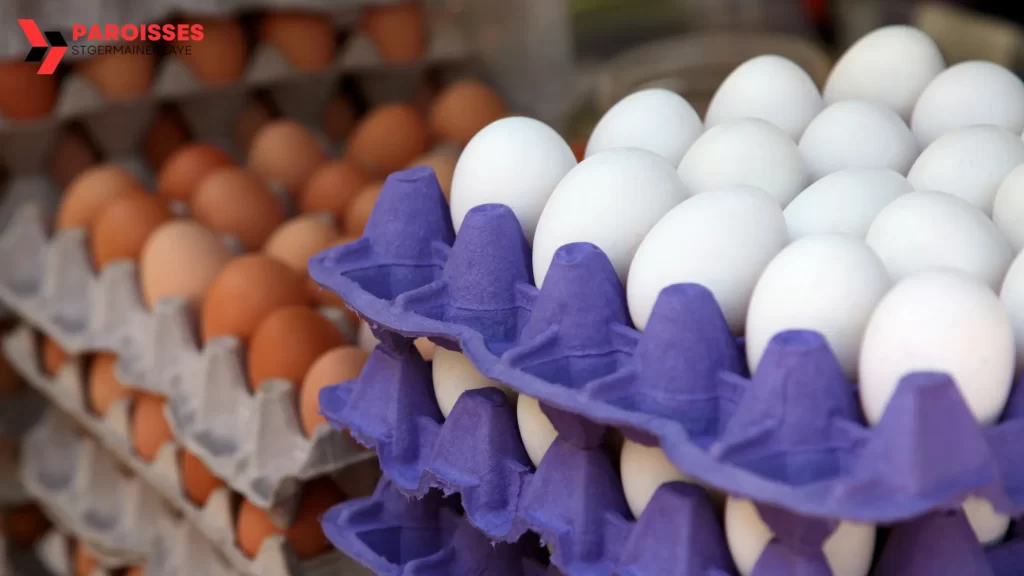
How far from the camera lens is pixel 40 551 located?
2.06 metres

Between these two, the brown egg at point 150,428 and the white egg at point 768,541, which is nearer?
the white egg at point 768,541

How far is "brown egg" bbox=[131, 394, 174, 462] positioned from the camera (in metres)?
1.53

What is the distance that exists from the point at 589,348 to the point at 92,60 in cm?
129

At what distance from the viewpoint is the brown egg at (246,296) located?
139 cm

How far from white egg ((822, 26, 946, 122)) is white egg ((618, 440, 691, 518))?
0.51 metres

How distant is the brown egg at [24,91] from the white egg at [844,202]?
1310 millimetres

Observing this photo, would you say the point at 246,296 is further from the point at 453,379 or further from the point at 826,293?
the point at 826,293

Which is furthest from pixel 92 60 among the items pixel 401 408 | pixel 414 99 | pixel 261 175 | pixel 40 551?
pixel 401 408

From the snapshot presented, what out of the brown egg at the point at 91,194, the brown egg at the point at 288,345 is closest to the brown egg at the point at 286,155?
the brown egg at the point at 91,194

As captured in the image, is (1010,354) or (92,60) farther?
(92,60)

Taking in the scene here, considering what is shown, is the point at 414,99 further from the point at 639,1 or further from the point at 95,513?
the point at 95,513

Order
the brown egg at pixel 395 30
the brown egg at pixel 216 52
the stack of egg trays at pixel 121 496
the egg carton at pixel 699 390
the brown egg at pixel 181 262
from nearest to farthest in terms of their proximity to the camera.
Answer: the egg carton at pixel 699 390 < the stack of egg trays at pixel 121 496 < the brown egg at pixel 181 262 < the brown egg at pixel 216 52 < the brown egg at pixel 395 30

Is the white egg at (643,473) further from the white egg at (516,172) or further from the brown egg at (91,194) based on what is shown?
the brown egg at (91,194)

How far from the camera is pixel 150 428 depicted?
5.07ft
